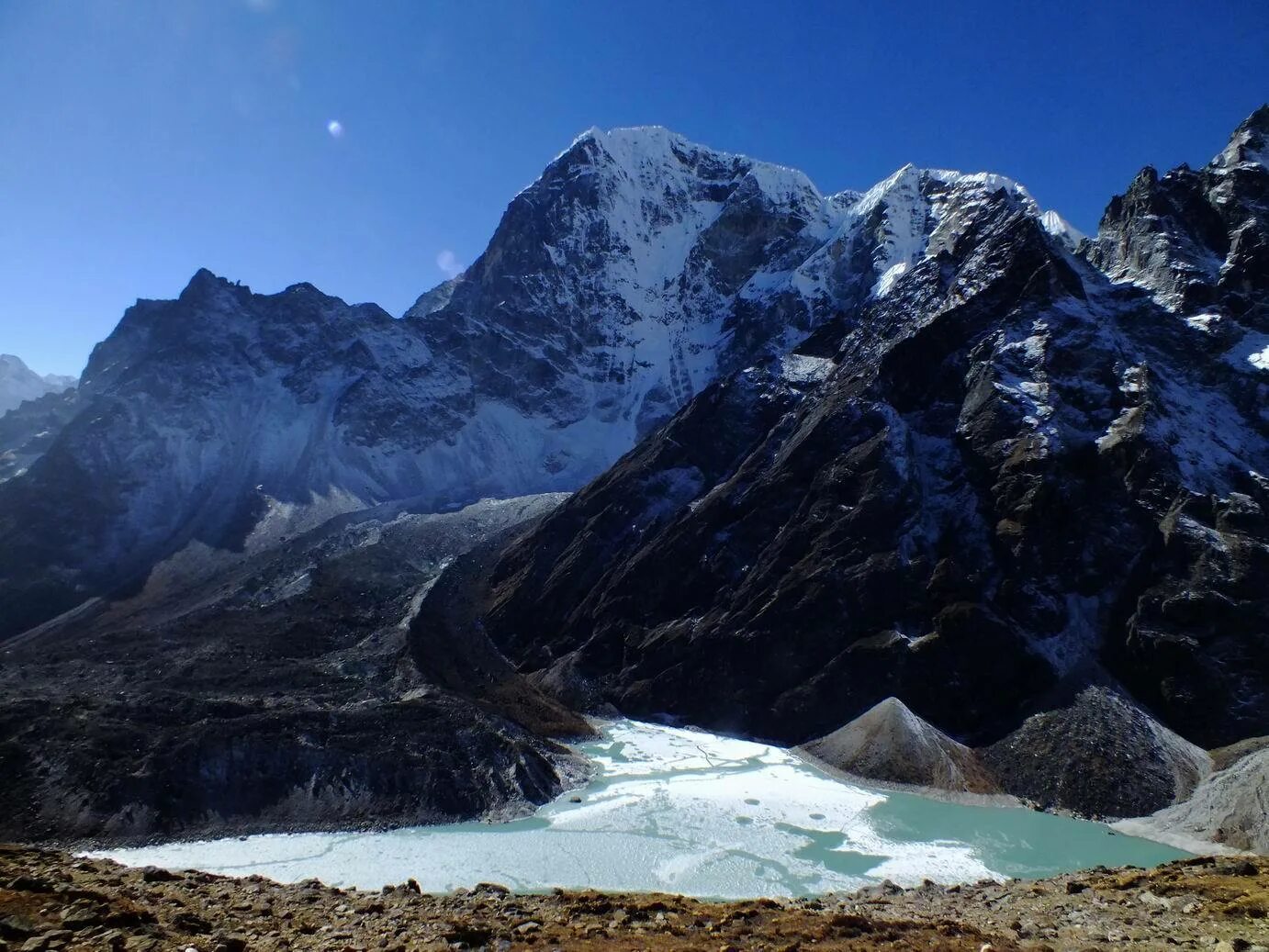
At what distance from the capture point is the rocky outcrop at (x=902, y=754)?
6022 cm

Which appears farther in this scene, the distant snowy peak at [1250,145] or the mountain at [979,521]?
the distant snowy peak at [1250,145]

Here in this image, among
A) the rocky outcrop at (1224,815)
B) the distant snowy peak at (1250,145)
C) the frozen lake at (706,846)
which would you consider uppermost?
the distant snowy peak at (1250,145)

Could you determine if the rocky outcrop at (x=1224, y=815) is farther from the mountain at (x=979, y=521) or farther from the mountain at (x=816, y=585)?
the mountain at (x=979, y=521)

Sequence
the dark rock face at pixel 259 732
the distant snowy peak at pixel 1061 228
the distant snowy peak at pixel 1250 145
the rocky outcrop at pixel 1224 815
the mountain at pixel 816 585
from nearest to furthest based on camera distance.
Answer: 1. the rocky outcrop at pixel 1224 815
2. the dark rock face at pixel 259 732
3. the mountain at pixel 816 585
4. the distant snowy peak at pixel 1250 145
5. the distant snowy peak at pixel 1061 228

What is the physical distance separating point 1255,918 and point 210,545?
152m

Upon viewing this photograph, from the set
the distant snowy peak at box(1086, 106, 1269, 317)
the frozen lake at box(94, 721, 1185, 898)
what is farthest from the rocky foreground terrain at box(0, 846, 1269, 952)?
the distant snowy peak at box(1086, 106, 1269, 317)

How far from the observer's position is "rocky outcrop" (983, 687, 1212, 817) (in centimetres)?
5572

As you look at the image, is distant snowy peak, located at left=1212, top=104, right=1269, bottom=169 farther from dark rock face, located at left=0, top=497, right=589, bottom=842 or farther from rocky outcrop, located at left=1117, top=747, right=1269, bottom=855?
dark rock face, located at left=0, top=497, right=589, bottom=842

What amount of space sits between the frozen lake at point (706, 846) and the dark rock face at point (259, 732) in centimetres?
298

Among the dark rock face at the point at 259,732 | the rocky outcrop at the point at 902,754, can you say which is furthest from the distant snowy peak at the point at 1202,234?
the dark rock face at the point at 259,732

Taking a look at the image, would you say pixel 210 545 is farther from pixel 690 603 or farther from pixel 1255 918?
pixel 1255 918

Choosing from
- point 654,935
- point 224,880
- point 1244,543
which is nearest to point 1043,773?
point 1244,543

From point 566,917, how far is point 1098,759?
52.7 meters

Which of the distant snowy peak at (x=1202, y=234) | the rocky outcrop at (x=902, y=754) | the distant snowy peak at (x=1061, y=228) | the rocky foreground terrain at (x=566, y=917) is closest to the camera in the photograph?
the rocky foreground terrain at (x=566, y=917)
